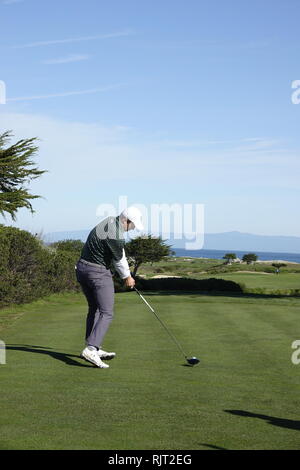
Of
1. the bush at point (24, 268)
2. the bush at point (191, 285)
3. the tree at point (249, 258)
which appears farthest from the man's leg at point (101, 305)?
the tree at point (249, 258)

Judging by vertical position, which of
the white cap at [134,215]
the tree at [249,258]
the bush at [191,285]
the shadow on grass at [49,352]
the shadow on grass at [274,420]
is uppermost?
the white cap at [134,215]

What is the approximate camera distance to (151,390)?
289 inches

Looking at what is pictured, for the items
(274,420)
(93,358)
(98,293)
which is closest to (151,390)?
(93,358)

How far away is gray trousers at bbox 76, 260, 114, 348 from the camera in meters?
8.97

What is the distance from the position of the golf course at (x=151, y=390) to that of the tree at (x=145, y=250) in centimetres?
4067

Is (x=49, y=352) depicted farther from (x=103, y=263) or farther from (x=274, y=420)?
(x=274, y=420)

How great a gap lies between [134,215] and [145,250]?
45.4m

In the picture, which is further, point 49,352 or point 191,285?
point 191,285

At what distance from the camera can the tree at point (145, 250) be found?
5419 centimetres

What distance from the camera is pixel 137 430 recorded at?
5652 mm

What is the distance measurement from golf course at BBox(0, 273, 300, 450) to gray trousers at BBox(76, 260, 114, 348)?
45 centimetres
